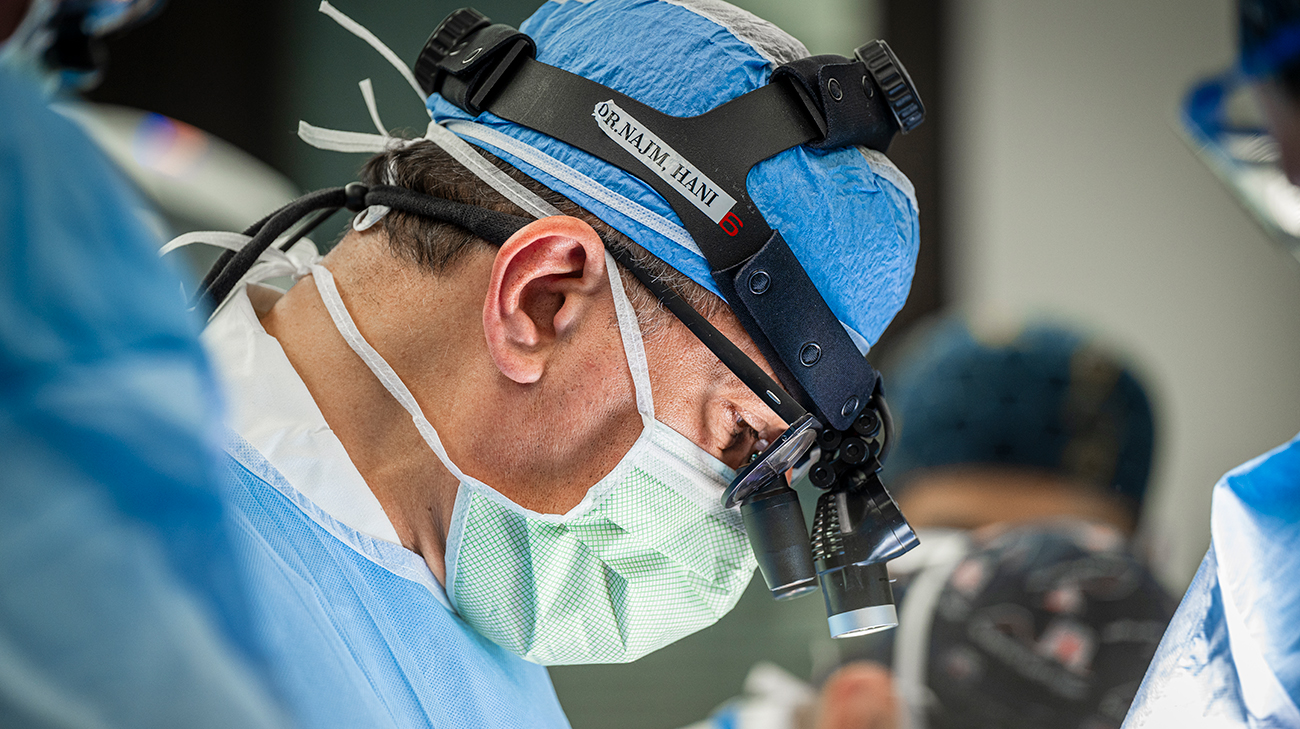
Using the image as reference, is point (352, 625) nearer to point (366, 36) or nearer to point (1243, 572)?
point (366, 36)

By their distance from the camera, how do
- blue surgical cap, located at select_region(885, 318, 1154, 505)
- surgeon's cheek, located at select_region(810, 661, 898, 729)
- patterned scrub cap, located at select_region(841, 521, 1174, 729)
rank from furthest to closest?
blue surgical cap, located at select_region(885, 318, 1154, 505) < surgeon's cheek, located at select_region(810, 661, 898, 729) < patterned scrub cap, located at select_region(841, 521, 1174, 729)

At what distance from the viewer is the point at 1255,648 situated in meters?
0.91

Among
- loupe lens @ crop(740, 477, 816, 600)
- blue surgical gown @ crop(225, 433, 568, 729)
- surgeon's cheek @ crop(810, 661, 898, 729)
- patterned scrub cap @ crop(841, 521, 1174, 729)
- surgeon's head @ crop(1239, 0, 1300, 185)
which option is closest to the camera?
surgeon's head @ crop(1239, 0, 1300, 185)

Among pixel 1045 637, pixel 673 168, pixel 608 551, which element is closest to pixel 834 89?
pixel 673 168

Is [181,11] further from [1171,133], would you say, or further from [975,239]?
[1171,133]

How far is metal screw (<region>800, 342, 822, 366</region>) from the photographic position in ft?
3.60

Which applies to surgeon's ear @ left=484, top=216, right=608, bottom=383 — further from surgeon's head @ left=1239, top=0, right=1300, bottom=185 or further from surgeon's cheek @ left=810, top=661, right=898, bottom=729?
surgeon's cheek @ left=810, top=661, right=898, bottom=729

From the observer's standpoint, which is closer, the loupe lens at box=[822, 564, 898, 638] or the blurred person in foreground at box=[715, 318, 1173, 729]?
the loupe lens at box=[822, 564, 898, 638]

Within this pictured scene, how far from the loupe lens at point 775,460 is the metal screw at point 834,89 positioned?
0.35 metres

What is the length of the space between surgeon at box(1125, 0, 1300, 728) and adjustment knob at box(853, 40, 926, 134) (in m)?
0.30

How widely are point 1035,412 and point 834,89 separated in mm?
1291

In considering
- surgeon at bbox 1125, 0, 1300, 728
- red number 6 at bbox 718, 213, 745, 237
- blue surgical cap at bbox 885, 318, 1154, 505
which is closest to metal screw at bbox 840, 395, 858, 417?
red number 6 at bbox 718, 213, 745, 237

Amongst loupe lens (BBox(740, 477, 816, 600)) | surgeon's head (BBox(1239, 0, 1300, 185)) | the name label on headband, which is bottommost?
loupe lens (BBox(740, 477, 816, 600))

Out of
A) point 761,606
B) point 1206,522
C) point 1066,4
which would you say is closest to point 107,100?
point 761,606
